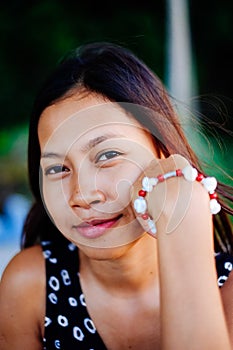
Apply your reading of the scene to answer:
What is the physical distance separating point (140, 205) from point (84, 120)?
218 mm

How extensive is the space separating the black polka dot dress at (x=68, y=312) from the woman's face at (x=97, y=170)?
0.82 feet

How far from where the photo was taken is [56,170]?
1.37 meters

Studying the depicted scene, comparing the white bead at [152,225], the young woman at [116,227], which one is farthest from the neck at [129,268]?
the white bead at [152,225]

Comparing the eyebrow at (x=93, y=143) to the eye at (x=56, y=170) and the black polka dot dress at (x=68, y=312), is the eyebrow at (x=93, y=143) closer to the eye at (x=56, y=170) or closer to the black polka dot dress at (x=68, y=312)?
the eye at (x=56, y=170)

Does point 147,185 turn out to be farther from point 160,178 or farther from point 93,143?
point 93,143

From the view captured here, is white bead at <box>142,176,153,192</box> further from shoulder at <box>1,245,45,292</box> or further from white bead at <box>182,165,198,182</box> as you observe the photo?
shoulder at <box>1,245,45,292</box>

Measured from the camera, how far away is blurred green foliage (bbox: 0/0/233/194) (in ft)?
11.3

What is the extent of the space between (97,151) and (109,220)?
138 millimetres

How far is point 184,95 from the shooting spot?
11.5 ft

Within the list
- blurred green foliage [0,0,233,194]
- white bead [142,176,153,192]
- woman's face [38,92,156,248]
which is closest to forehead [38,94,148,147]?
woman's face [38,92,156,248]

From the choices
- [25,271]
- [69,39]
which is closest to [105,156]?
[25,271]

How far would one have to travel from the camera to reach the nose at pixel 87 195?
1.28m

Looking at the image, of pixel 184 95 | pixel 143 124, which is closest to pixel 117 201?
pixel 143 124

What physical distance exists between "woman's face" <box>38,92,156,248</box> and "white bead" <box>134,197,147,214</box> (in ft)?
0.11
